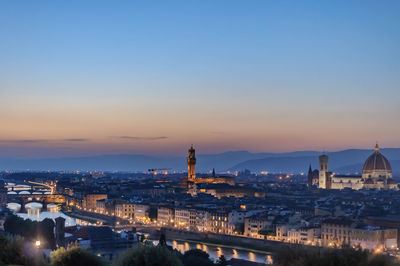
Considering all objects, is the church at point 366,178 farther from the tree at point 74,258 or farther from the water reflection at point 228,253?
the tree at point 74,258

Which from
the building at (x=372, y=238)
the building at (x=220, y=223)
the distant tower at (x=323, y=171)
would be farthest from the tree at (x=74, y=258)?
the distant tower at (x=323, y=171)

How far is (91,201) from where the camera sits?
54.8m

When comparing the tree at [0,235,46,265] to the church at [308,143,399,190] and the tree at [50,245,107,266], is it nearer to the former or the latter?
the tree at [50,245,107,266]

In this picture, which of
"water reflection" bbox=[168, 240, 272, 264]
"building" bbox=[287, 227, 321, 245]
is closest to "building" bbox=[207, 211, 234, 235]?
Answer: "water reflection" bbox=[168, 240, 272, 264]

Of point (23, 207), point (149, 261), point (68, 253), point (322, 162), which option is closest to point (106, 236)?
point (68, 253)

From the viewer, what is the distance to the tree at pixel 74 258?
1268 centimetres

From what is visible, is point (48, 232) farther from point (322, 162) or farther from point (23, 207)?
point (322, 162)

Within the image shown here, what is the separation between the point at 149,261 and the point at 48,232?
13.3 metres

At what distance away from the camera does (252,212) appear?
1411 inches

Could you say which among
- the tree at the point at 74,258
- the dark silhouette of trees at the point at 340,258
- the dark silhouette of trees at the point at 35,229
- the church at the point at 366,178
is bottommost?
the dark silhouette of trees at the point at 35,229

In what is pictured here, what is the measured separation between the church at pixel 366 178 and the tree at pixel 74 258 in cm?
5856

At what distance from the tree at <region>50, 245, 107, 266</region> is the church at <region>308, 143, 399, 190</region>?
2305 inches

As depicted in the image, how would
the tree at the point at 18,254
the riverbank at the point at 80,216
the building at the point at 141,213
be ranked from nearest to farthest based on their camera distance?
the tree at the point at 18,254
the building at the point at 141,213
the riverbank at the point at 80,216

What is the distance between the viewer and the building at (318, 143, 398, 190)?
226 feet
